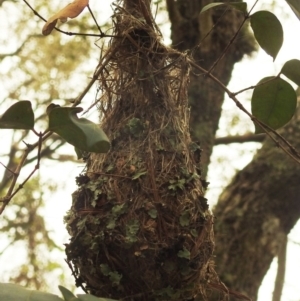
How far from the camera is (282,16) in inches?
102

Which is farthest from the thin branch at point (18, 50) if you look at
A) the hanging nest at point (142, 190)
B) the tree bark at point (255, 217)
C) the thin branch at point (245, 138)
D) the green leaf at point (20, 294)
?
the green leaf at point (20, 294)

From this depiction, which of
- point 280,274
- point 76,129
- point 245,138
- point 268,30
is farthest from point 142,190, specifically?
point 280,274

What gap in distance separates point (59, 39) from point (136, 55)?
85.1 inches

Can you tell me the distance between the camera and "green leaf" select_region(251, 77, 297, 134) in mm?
896

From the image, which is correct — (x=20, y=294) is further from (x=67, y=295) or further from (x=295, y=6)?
(x=295, y=6)

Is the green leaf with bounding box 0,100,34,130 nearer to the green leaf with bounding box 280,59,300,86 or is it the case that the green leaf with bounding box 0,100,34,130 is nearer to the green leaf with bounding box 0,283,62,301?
the green leaf with bounding box 0,283,62,301

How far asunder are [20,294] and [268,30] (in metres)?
0.56

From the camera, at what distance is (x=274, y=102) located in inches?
35.9

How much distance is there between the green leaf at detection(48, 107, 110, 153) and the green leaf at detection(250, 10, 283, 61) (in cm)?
34

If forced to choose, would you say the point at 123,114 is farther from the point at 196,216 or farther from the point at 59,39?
the point at 59,39

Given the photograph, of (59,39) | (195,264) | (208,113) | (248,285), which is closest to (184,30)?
(208,113)

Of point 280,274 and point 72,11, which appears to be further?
point 280,274

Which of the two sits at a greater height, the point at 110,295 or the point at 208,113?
the point at 208,113

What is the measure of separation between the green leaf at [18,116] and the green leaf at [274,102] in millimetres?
394
